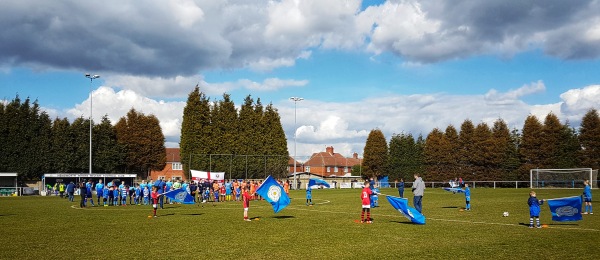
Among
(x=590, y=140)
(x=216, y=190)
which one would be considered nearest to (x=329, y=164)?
(x=590, y=140)

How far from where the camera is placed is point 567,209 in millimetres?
22125

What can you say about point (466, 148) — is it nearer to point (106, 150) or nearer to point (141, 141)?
point (141, 141)

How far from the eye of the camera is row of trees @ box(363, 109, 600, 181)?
8125cm

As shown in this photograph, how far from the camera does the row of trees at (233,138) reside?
8694 cm

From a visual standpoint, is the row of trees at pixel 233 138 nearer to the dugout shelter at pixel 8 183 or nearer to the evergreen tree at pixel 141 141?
the evergreen tree at pixel 141 141

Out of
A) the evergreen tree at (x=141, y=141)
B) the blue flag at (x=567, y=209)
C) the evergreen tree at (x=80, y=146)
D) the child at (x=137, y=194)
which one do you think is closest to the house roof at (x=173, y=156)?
the evergreen tree at (x=141, y=141)

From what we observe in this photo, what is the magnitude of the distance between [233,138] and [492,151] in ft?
145

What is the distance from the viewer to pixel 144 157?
305ft

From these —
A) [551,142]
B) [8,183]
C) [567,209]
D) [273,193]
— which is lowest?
[8,183]

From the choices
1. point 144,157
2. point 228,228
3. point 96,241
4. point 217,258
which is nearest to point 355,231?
point 228,228

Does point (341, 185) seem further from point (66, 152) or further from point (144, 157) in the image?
point (66, 152)

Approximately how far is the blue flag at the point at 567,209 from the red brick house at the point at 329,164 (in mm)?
119241

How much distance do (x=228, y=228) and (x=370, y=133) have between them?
282ft

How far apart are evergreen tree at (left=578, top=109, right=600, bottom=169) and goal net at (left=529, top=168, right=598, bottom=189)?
6452 mm
